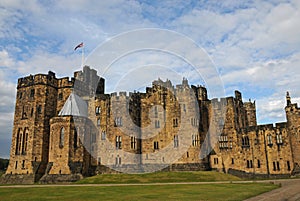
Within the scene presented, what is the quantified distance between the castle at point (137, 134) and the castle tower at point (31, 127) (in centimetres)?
18

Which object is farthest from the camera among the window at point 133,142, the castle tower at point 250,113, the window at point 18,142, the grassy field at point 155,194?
the castle tower at point 250,113

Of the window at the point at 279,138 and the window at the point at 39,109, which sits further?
the window at the point at 39,109

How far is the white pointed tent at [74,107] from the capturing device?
53625 millimetres

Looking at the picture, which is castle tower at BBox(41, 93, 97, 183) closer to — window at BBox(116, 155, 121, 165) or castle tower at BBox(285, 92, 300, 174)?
window at BBox(116, 155, 121, 165)

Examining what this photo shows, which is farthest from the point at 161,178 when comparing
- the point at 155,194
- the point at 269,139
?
the point at 155,194

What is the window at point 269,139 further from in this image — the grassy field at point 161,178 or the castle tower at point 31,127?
the castle tower at point 31,127

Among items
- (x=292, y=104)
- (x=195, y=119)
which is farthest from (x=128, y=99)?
(x=292, y=104)

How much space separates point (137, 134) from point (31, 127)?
2022 centimetres

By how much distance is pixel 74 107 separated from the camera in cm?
5434

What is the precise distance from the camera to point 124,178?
4378 cm

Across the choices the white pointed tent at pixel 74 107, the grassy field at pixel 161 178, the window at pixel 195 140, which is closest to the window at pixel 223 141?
the window at pixel 195 140

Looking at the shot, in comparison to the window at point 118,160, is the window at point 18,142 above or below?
above

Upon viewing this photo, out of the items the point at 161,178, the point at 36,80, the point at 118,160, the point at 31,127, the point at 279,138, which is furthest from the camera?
the point at 36,80

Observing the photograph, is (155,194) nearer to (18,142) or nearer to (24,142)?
(24,142)
